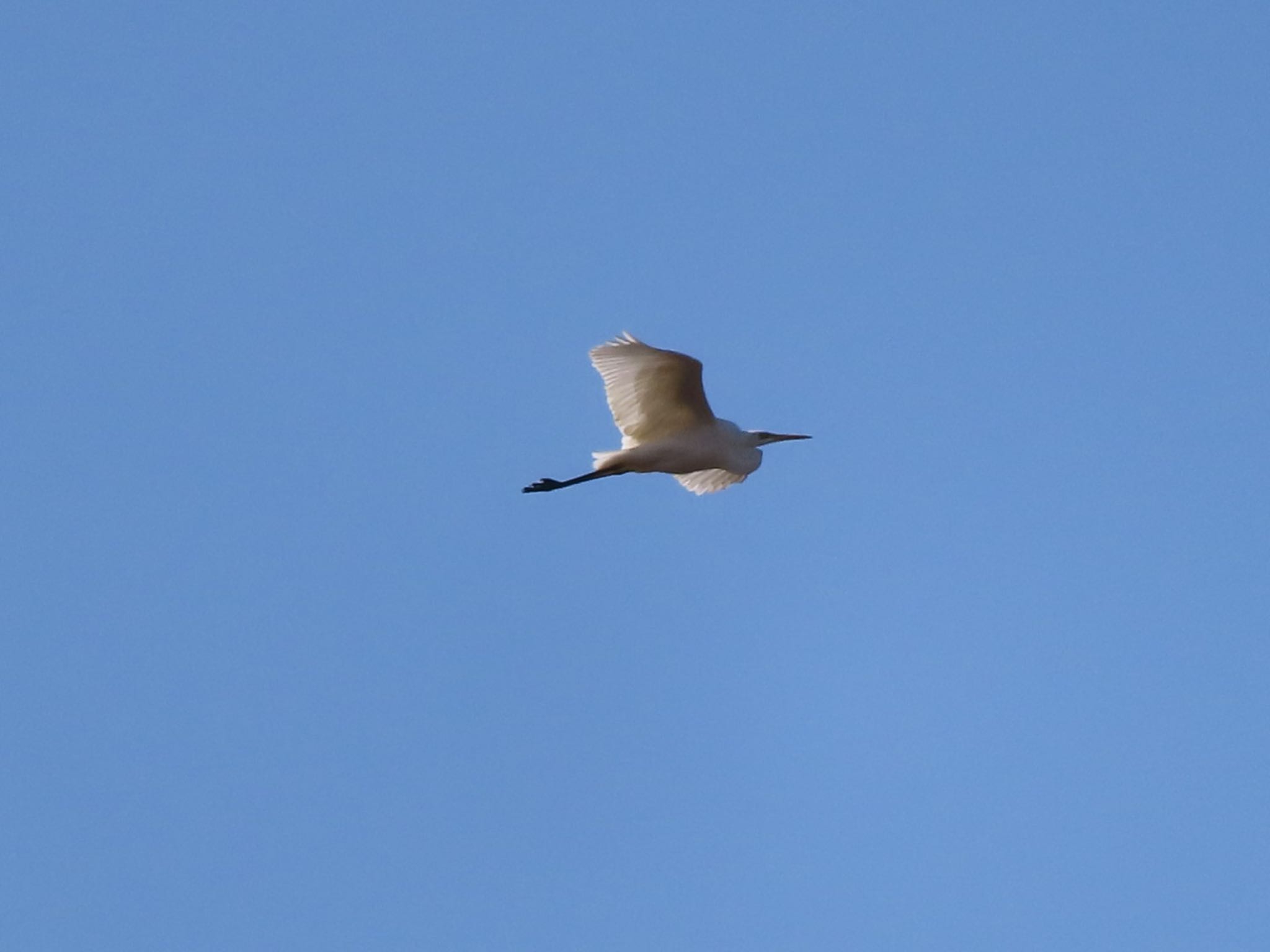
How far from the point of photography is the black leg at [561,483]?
20.9m

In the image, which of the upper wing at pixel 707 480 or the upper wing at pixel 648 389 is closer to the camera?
the upper wing at pixel 648 389

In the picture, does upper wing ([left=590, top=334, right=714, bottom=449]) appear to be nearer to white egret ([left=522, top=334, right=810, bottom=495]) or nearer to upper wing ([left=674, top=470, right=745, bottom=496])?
white egret ([left=522, top=334, right=810, bottom=495])

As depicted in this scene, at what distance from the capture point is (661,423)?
67.4ft

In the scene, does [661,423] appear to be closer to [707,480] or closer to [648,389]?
[648,389]

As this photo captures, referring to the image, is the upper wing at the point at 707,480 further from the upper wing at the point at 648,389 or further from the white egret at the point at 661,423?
the upper wing at the point at 648,389

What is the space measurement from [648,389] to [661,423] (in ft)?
2.24

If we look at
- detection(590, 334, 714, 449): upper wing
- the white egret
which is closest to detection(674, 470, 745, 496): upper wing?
the white egret

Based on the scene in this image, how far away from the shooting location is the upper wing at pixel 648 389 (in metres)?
19.3

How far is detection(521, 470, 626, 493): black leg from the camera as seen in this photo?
20.9m

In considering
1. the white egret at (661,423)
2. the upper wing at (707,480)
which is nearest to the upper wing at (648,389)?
the white egret at (661,423)

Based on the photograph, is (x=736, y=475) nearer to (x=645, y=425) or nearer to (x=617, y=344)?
(x=645, y=425)

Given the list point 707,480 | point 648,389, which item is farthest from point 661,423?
point 707,480

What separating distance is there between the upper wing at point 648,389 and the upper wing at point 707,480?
116 centimetres

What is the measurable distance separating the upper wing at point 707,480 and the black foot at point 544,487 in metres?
1.47
